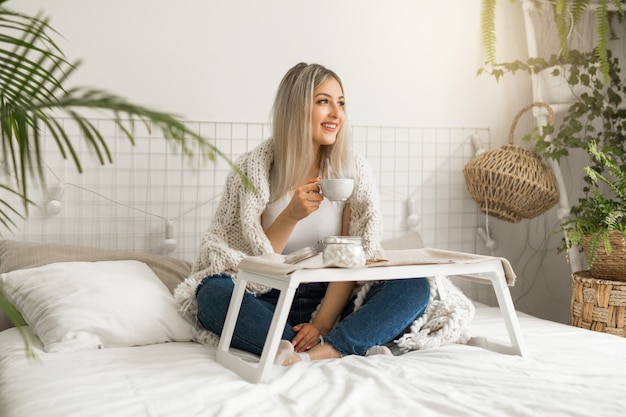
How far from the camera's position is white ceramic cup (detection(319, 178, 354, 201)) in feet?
5.52

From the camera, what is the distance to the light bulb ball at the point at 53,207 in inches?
96.8

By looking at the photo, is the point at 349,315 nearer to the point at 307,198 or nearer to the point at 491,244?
the point at 307,198

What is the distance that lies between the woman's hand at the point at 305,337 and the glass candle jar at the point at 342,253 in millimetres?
354

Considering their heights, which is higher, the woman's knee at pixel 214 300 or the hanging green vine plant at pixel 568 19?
the hanging green vine plant at pixel 568 19

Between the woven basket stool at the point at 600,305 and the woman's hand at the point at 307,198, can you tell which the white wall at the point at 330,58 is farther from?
the woman's hand at the point at 307,198

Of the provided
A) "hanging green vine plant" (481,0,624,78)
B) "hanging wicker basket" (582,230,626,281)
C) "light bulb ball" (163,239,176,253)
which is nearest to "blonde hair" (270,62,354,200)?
"light bulb ball" (163,239,176,253)

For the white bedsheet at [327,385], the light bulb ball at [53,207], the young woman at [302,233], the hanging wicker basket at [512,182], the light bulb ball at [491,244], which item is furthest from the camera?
the light bulb ball at [491,244]

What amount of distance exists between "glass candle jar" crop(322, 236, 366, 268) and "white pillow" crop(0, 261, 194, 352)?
621 mm

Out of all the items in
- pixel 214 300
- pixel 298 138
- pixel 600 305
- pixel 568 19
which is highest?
pixel 568 19

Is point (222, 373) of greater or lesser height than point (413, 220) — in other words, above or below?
below

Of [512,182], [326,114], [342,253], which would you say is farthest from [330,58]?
[342,253]

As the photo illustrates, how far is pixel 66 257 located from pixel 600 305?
1741mm

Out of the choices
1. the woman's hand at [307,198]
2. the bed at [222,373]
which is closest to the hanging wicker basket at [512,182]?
the bed at [222,373]

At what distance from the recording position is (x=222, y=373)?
1540 mm
